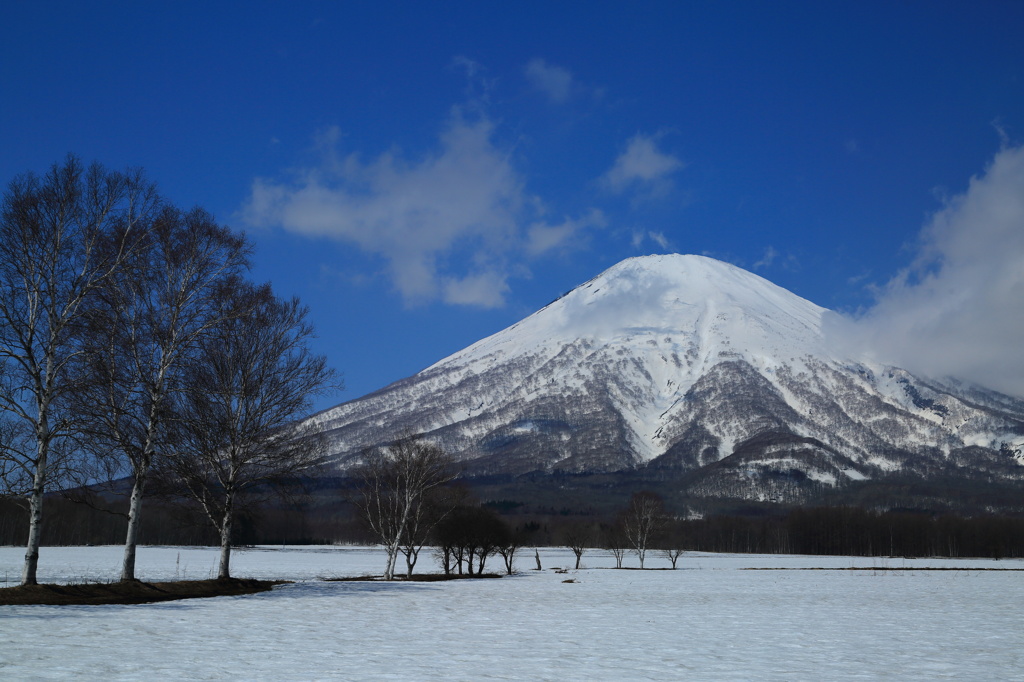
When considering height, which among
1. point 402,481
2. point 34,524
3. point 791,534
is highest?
point 402,481

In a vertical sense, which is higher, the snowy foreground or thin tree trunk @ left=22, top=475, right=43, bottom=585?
thin tree trunk @ left=22, top=475, right=43, bottom=585

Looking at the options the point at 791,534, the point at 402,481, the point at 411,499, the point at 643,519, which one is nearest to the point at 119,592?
the point at 411,499

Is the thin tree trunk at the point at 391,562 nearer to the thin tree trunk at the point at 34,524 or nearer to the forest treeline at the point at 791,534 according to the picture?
the thin tree trunk at the point at 34,524

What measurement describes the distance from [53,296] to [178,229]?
5769 mm

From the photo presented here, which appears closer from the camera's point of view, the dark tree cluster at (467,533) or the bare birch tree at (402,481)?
the bare birch tree at (402,481)

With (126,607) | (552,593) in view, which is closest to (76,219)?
(126,607)

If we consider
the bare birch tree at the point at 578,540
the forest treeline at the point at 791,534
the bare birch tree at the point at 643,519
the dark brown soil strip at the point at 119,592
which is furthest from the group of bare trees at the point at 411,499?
the forest treeline at the point at 791,534

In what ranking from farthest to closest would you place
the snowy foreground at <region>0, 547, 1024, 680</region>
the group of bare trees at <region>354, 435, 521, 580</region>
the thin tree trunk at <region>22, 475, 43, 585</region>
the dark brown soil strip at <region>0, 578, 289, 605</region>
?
the group of bare trees at <region>354, 435, 521, 580</region> < the dark brown soil strip at <region>0, 578, 289, 605</region> < the thin tree trunk at <region>22, 475, 43, 585</region> < the snowy foreground at <region>0, 547, 1024, 680</region>

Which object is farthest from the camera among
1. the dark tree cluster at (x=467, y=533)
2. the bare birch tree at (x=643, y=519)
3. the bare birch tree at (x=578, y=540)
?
the bare birch tree at (x=643, y=519)

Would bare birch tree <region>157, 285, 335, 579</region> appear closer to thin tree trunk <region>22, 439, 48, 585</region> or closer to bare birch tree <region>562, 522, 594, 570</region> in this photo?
thin tree trunk <region>22, 439, 48, 585</region>

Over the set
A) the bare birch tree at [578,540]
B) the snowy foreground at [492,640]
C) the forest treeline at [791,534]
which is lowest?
the forest treeline at [791,534]

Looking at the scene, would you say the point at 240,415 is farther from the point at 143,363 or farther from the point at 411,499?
the point at 411,499

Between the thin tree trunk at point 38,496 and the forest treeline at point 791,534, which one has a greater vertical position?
the thin tree trunk at point 38,496

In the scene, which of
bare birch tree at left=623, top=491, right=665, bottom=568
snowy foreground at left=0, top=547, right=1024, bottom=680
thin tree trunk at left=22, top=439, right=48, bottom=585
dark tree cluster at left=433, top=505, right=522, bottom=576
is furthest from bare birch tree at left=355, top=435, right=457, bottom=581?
bare birch tree at left=623, top=491, right=665, bottom=568
